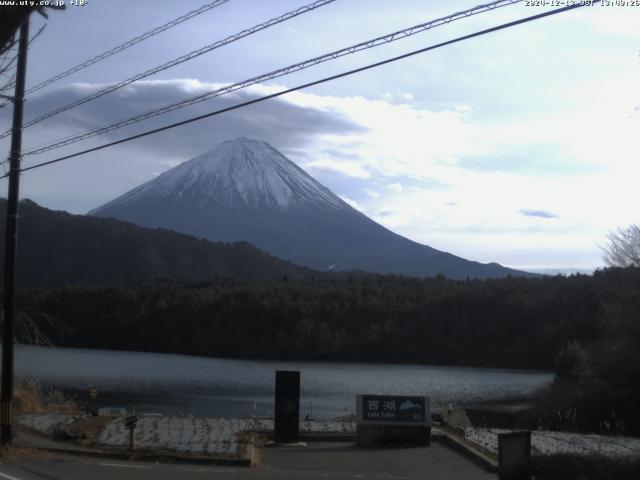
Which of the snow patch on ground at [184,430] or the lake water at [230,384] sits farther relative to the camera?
the lake water at [230,384]

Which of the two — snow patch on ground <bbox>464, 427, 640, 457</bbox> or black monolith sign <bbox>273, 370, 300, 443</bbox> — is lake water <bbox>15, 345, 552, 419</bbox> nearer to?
snow patch on ground <bbox>464, 427, 640, 457</bbox>

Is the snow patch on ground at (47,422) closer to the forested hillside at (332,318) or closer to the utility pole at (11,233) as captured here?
the utility pole at (11,233)

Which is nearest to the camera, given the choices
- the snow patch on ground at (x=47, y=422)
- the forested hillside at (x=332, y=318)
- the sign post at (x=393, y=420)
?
the sign post at (x=393, y=420)

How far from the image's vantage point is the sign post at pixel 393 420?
690 inches

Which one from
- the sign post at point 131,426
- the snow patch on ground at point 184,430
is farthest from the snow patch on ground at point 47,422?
the sign post at point 131,426

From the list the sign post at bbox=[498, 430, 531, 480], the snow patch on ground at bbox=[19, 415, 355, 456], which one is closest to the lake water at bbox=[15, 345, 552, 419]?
the snow patch on ground at bbox=[19, 415, 355, 456]

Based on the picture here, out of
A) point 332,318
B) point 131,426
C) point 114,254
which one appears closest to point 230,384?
point 131,426

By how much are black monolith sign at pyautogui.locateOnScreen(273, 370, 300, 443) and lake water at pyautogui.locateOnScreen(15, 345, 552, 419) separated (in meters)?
16.8

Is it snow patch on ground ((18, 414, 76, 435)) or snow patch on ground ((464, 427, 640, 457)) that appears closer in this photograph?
snow patch on ground ((464, 427, 640, 457))

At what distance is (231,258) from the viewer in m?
181

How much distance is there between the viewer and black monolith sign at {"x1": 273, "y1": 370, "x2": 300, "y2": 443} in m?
17.1

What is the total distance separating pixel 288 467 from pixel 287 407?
2291mm

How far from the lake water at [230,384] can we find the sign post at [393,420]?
55.6 ft

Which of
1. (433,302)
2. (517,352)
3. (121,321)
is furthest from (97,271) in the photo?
(517,352)
